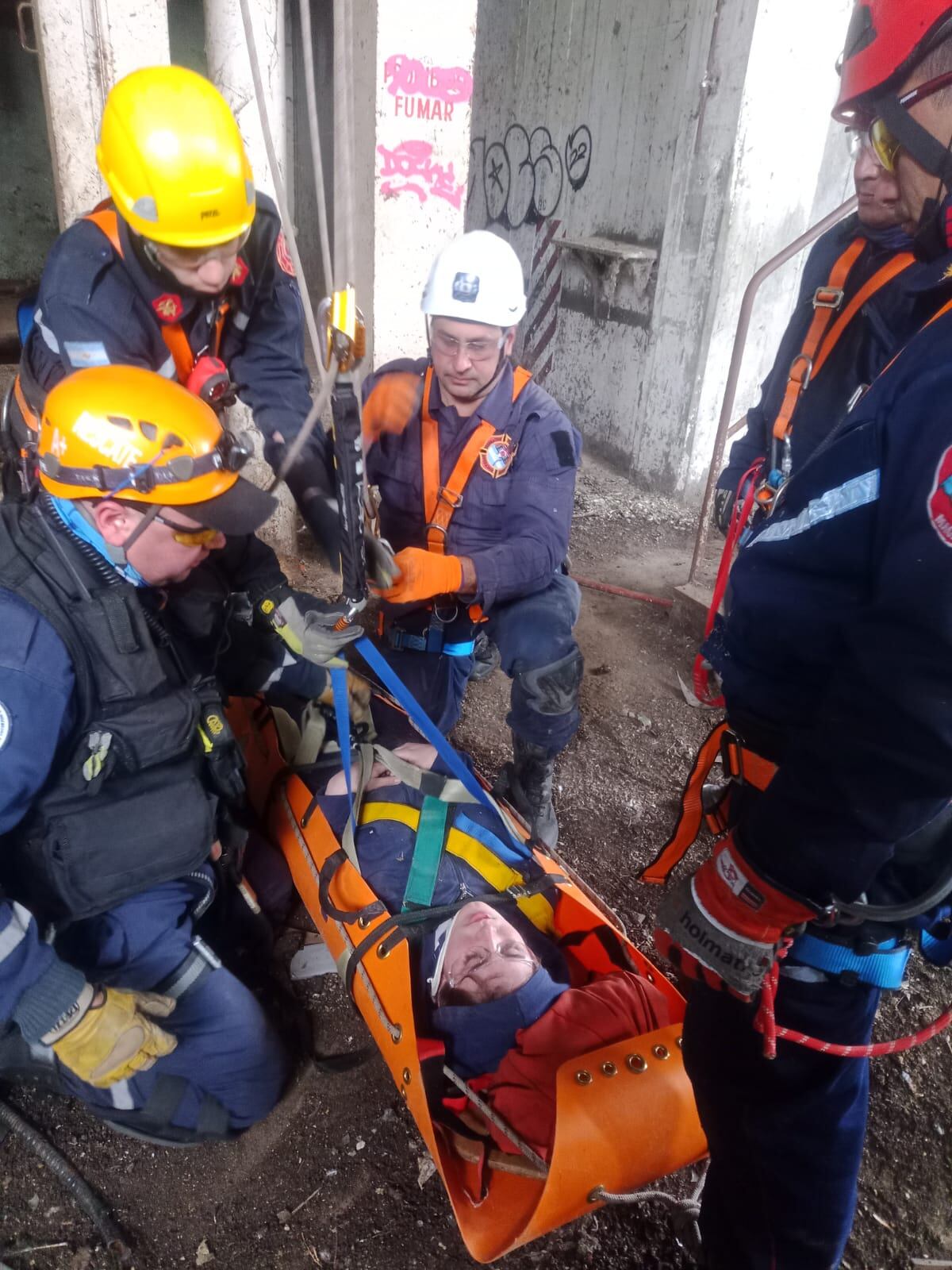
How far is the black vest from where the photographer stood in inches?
69.6

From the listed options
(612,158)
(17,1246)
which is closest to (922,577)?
(17,1246)

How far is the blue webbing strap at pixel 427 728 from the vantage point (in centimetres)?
203

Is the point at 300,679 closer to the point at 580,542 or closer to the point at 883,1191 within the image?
the point at 883,1191

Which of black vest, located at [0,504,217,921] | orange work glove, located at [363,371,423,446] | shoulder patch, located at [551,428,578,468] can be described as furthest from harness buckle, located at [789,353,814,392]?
black vest, located at [0,504,217,921]

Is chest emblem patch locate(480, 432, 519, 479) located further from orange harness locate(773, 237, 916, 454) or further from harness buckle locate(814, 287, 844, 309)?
harness buckle locate(814, 287, 844, 309)

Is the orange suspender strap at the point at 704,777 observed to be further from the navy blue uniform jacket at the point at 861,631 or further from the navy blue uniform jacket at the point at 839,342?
the navy blue uniform jacket at the point at 839,342

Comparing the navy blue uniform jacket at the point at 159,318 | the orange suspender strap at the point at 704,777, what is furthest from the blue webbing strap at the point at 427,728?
the navy blue uniform jacket at the point at 159,318

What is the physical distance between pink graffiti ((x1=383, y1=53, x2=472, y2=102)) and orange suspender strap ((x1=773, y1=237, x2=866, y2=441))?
2.14 m

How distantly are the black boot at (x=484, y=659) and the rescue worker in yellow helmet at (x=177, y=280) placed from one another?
120 centimetres

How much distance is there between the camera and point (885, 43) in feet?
3.80

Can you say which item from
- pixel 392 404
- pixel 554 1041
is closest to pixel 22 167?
pixel 392 404

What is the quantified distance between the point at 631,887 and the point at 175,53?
350 inches

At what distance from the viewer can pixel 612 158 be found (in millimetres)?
5824

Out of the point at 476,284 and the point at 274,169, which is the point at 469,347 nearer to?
the point at 476,284
